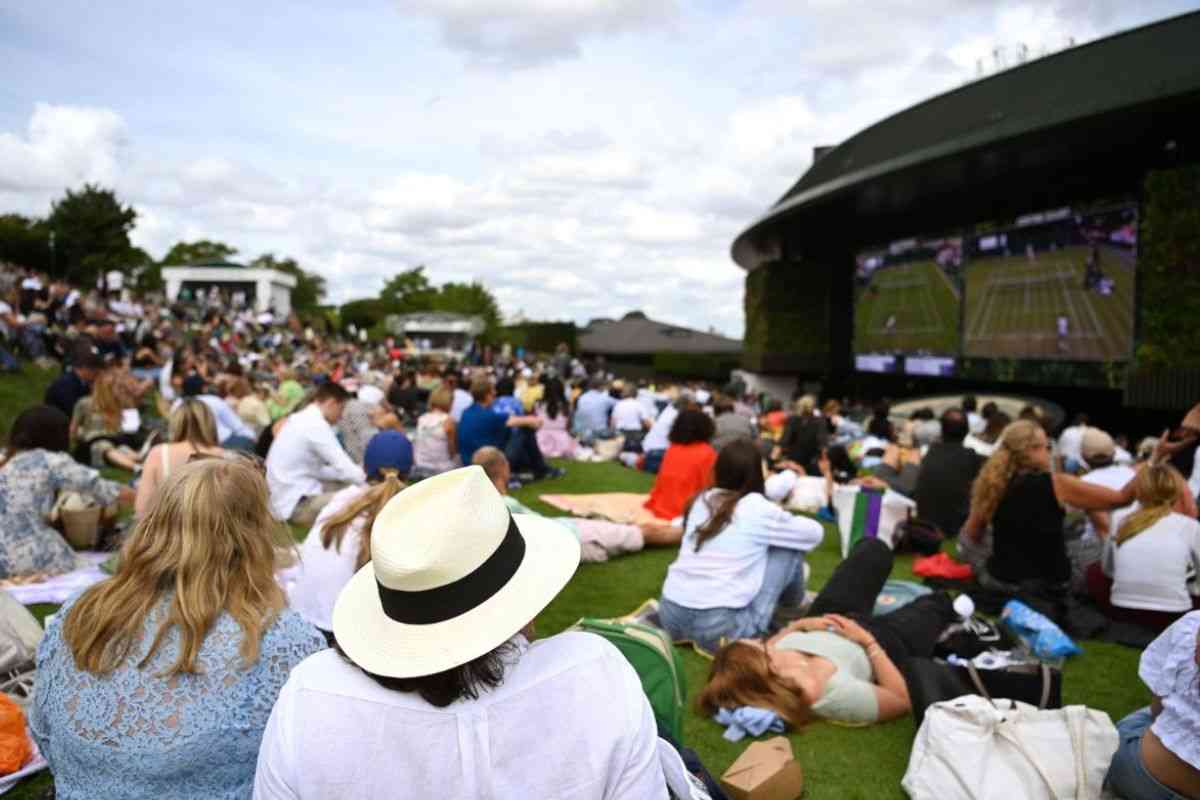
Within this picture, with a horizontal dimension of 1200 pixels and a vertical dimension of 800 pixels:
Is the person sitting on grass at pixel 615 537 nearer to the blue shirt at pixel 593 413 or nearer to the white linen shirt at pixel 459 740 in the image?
the white linen shirt at pixel 459 740

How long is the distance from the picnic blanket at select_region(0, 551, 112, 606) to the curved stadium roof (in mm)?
14347

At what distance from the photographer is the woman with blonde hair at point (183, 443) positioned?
216 inches

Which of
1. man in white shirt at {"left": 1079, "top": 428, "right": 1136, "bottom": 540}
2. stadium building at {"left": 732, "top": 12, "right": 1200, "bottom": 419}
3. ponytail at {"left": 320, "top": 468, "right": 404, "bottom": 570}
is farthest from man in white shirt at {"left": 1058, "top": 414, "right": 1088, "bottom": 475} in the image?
ponytail at {"left": 320, "top": 468, "right": 404, "bottom": 570}

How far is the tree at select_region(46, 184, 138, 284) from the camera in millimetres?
43750

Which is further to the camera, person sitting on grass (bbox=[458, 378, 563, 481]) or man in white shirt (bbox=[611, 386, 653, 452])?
man in white shirt (bbox=[611, 386, 653, 452])

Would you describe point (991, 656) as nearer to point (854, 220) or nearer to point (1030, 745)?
point (1030, 745)

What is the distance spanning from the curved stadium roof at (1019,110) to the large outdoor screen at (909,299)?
2.09 m

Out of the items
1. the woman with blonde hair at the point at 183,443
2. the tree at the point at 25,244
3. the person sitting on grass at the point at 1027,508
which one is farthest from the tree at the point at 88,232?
the person sitting on grass at the point at 1027,508

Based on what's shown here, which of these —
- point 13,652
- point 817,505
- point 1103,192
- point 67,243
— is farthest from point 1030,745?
point 67,243

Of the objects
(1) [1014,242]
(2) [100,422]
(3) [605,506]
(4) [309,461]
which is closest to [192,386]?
(2) [100,422]

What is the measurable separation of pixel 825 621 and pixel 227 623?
295 centimetres

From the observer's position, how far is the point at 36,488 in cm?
564

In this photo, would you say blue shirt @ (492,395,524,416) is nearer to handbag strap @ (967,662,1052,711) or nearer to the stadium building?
handbag strap @ (967,662,1052,711)

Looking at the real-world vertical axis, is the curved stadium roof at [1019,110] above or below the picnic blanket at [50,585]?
above
